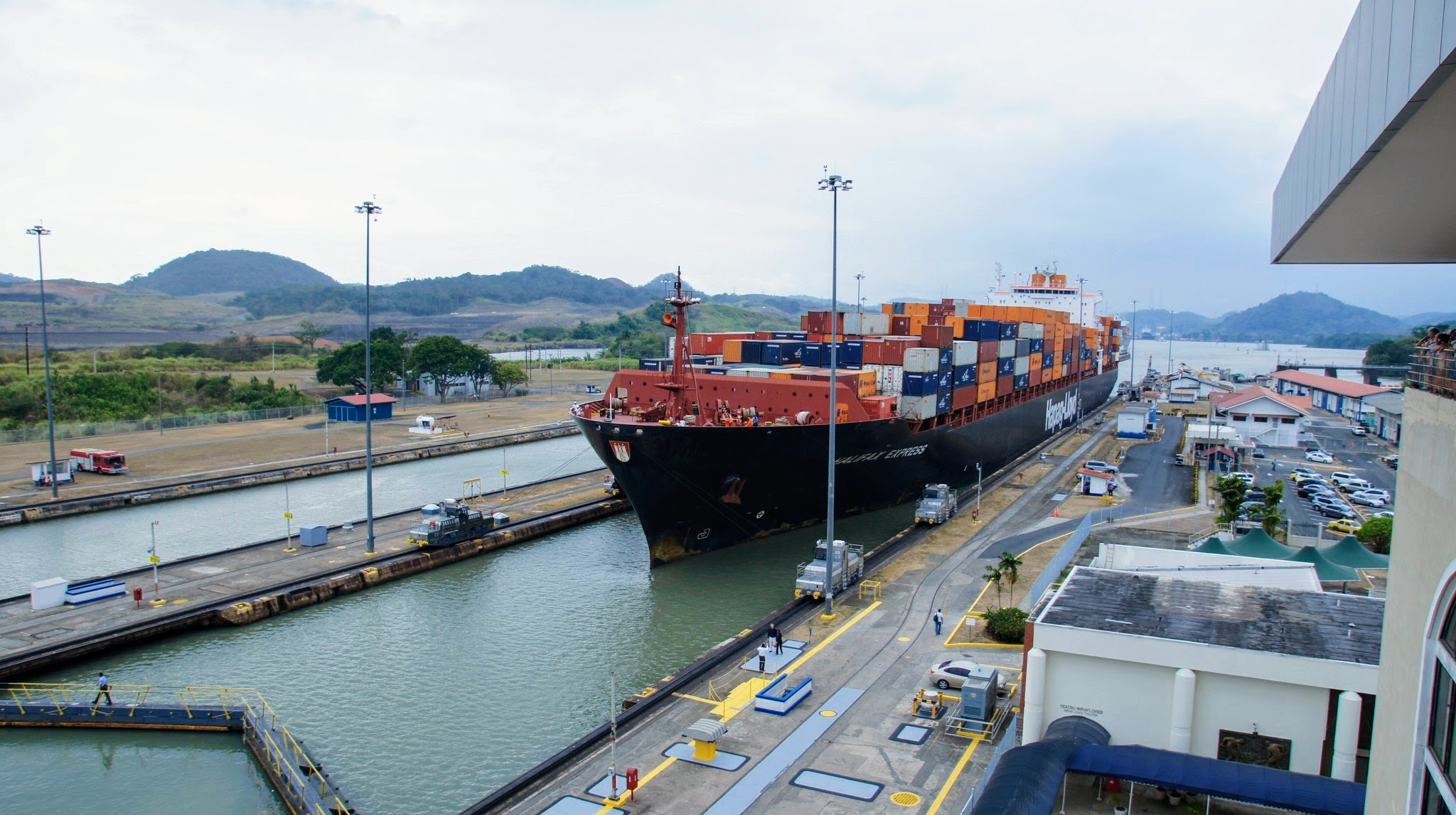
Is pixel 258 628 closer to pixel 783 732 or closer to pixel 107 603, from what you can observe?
pixel 107 603

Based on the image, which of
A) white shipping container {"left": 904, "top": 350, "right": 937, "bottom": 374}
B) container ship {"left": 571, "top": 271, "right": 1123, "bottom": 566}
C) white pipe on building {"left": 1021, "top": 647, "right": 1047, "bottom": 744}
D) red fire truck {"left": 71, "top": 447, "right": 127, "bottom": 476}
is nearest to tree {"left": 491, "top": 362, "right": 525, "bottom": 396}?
red fire truck {"left": 71, "top": 447, "right": 127, "bottom": 476}

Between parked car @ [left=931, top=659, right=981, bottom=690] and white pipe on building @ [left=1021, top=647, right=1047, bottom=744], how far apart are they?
2.90m

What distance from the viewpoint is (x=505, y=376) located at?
267 ft

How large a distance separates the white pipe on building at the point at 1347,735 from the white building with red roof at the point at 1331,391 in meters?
64.9

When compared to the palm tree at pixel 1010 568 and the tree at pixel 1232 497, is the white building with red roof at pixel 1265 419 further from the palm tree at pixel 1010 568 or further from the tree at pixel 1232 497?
the palm tree at pixel 1010 568

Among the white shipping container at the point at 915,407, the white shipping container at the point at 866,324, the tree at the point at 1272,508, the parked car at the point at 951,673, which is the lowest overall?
the parked car at the point at 951,673

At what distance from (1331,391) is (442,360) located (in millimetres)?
76603

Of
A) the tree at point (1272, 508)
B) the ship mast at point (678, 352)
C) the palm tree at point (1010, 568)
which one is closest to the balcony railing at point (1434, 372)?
the palm tree at point (1010, 568)

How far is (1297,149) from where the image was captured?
28.7 ft

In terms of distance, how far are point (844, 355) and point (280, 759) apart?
25411mm

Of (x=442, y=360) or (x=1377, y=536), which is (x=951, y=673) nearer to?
(x=1377, y=536)

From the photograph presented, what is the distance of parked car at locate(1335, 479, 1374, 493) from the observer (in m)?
37.7

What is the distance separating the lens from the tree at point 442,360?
252 ft

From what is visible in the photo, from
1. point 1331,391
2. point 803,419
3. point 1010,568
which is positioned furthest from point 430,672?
point 1331,391
